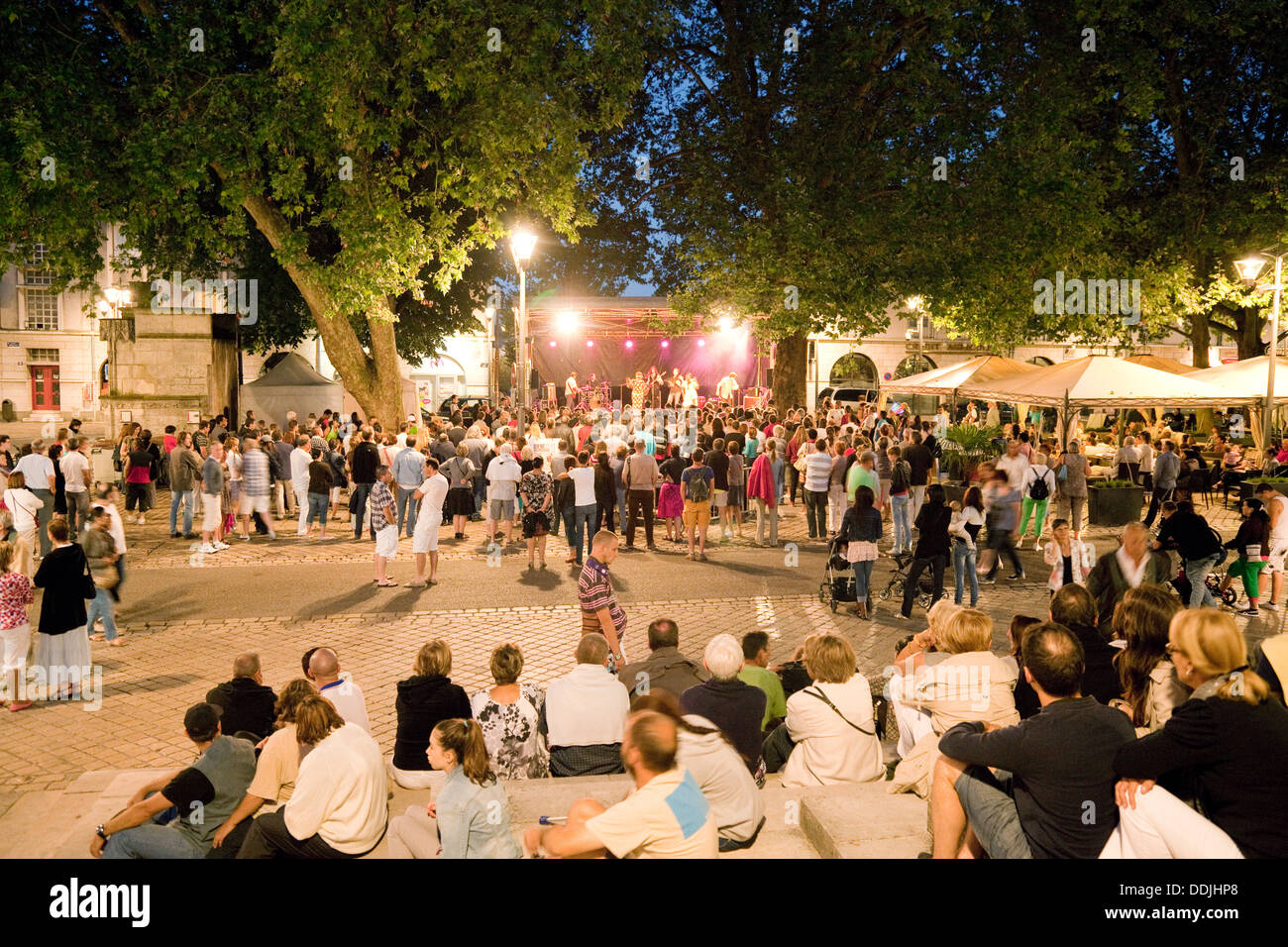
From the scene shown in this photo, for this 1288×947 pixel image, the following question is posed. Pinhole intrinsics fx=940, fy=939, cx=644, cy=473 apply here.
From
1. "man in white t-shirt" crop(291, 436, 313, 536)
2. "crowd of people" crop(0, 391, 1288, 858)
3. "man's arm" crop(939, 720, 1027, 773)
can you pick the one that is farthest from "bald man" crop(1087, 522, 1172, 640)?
"man in white t-shirt" crop(291, 436, 313, 536)

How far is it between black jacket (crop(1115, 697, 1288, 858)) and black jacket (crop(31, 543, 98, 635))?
798 cm

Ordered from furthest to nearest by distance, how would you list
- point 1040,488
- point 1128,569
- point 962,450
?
point 962,450, point 1040,488, point 1128,569

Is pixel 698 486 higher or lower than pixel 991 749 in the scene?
higher

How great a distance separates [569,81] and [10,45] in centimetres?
989

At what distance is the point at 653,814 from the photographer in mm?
3527

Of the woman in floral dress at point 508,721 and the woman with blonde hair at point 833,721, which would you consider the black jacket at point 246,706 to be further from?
the woman with blonde hair at point 833,721

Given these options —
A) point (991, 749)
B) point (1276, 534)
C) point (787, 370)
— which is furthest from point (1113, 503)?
point (991, 749)

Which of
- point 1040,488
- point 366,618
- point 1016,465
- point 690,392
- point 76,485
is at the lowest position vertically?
point 366,618

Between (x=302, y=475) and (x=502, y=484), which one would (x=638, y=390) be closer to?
(x=302, y=475)

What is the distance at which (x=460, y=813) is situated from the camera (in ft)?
13.6

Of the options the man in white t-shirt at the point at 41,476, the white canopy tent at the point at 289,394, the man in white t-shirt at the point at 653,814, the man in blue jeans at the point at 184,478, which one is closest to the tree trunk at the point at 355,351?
the man in blue jeans at the point at 184,478

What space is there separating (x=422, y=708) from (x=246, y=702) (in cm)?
114
